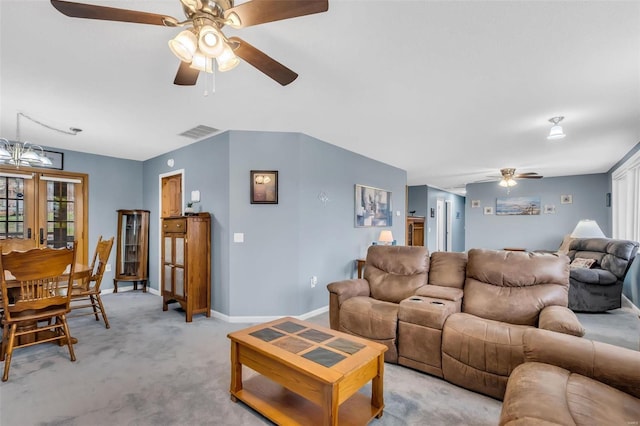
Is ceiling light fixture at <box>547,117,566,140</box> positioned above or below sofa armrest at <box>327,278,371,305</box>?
above

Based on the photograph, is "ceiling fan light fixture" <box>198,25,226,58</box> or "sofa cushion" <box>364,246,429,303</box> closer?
"ceiling fan light fixture" <box>198,25,226,58</box>

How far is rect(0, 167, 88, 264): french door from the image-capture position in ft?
Result: 14.5

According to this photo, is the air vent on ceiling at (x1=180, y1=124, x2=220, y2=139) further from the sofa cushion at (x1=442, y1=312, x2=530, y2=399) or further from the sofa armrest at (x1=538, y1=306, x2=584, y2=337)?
the sofa armrest at (x1=538, y1=306, x2=584, y2=337)

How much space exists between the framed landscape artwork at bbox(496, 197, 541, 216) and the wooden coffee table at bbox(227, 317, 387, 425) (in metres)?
7.71

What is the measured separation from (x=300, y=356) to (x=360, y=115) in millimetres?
2503

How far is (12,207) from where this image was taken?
4438 mm

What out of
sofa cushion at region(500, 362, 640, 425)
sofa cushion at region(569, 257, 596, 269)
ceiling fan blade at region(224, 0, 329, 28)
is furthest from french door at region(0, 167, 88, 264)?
sofa cushion at region(569, 257, 596, 269)

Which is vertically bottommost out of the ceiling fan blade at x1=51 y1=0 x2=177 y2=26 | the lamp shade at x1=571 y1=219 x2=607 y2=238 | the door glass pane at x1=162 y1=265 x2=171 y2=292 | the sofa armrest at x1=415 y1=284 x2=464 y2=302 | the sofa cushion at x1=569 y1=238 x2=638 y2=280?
the door glass pane at x1=162 y1=265 x2=171 y2=292

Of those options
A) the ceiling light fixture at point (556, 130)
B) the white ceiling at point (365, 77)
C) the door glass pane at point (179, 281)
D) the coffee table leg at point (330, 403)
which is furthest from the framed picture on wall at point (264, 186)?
the ceiling light fixture at point (556, 130)

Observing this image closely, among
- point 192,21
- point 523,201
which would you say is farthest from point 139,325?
point 523,201

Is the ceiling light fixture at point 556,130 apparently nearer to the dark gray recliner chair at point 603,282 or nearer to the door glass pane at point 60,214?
the dark gray recliner chair at point 603,282

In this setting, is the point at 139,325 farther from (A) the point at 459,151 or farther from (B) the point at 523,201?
(B) the point at 523,201

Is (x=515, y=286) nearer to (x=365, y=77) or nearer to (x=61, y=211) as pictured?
(x=365, y=77)

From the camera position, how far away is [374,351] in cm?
187
